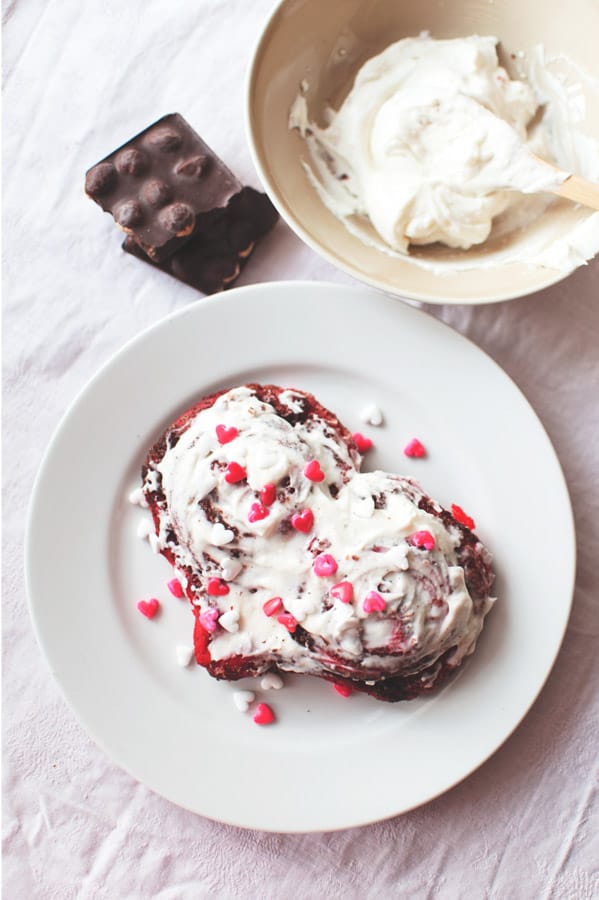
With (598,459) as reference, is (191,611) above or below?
above

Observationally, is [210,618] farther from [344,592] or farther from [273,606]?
[344,592]

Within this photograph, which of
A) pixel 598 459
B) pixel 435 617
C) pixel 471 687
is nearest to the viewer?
pixel 435 617

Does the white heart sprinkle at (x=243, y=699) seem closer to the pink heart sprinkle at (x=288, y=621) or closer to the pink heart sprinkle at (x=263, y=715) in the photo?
the pink heart sprinkle at (x=263, y=715)

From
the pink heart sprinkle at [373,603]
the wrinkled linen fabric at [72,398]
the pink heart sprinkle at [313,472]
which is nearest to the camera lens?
the pink heart sprinkle at [373,603]

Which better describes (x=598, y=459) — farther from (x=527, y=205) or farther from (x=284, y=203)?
(x=284, y=203)

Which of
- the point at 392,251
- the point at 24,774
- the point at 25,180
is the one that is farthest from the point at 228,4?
the point at 24,774

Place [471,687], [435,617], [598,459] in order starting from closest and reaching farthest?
[435,617] → [471,687] → [598,459]

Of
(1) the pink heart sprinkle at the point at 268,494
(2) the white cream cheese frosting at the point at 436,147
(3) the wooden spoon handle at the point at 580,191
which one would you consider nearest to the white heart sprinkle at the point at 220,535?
(1) the pink heart sprinkle at the point at 268,494
